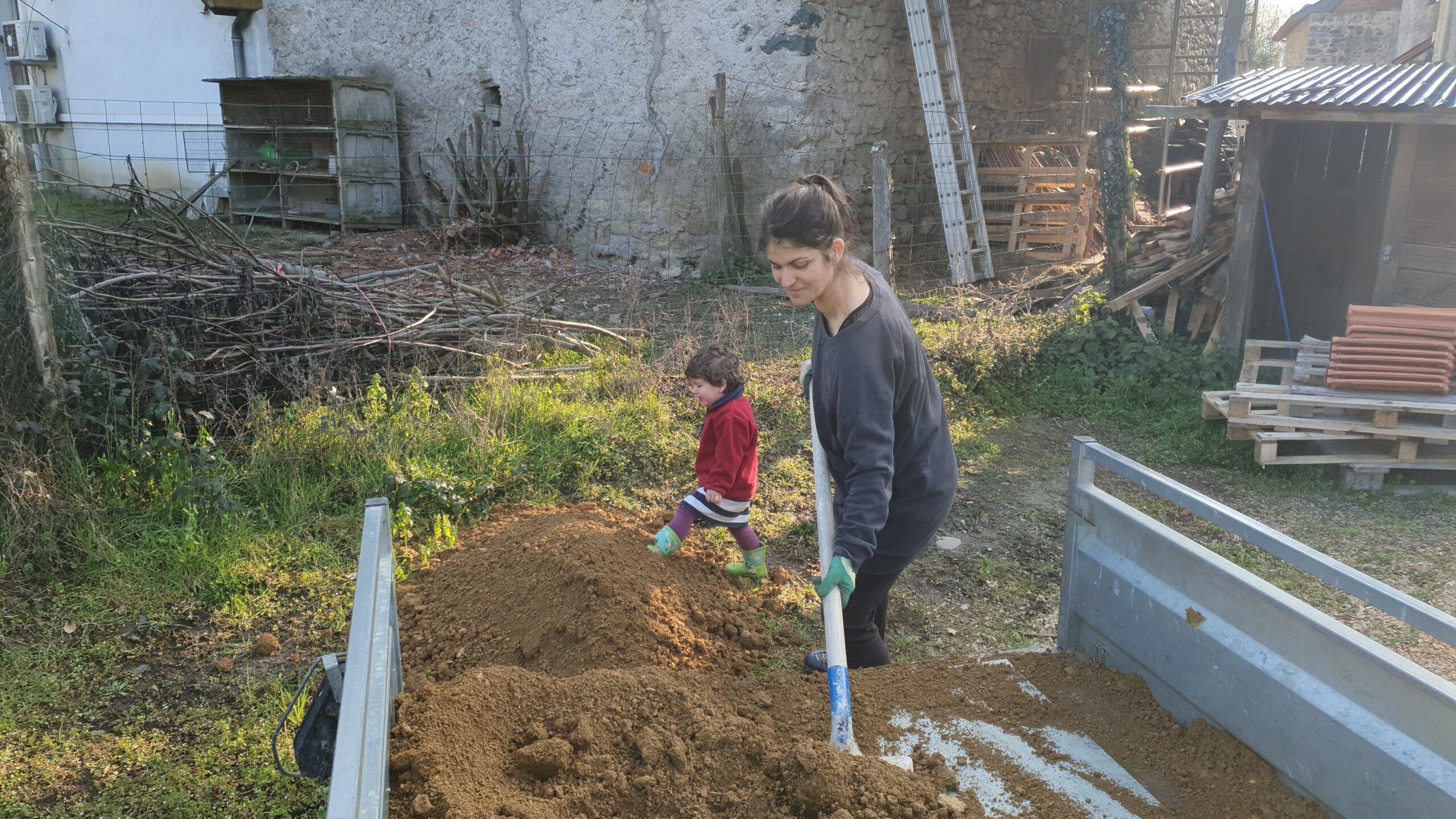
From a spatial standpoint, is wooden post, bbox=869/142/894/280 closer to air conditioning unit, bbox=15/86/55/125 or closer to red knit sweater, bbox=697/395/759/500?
red knit sweater, bbox=697/395/759/500

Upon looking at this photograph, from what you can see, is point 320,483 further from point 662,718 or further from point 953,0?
point 953,0

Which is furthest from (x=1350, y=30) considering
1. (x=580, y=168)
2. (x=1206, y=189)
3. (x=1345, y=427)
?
(x=1345, y=427)

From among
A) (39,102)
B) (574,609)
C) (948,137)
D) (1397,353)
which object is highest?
(39,102)

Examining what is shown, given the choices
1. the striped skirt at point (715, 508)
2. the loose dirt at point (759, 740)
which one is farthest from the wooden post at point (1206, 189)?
the loose dirt at point (759, 740)

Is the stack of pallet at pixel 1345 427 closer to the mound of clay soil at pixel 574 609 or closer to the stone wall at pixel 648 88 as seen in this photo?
the mound of clay soil at pixel 574 609

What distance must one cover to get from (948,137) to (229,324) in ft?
24.7

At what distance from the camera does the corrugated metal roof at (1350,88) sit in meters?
6.14

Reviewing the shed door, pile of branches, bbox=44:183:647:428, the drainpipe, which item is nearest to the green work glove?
pile of branches, bbox=44:183:647:428

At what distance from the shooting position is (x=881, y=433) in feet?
8.21

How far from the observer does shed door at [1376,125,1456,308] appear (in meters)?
6.91

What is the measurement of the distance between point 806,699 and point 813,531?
2029mm

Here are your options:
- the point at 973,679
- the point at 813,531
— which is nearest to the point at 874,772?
the point at 973,679

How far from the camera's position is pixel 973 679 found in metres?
2.89

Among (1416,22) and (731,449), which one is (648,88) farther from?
(1416,22)
